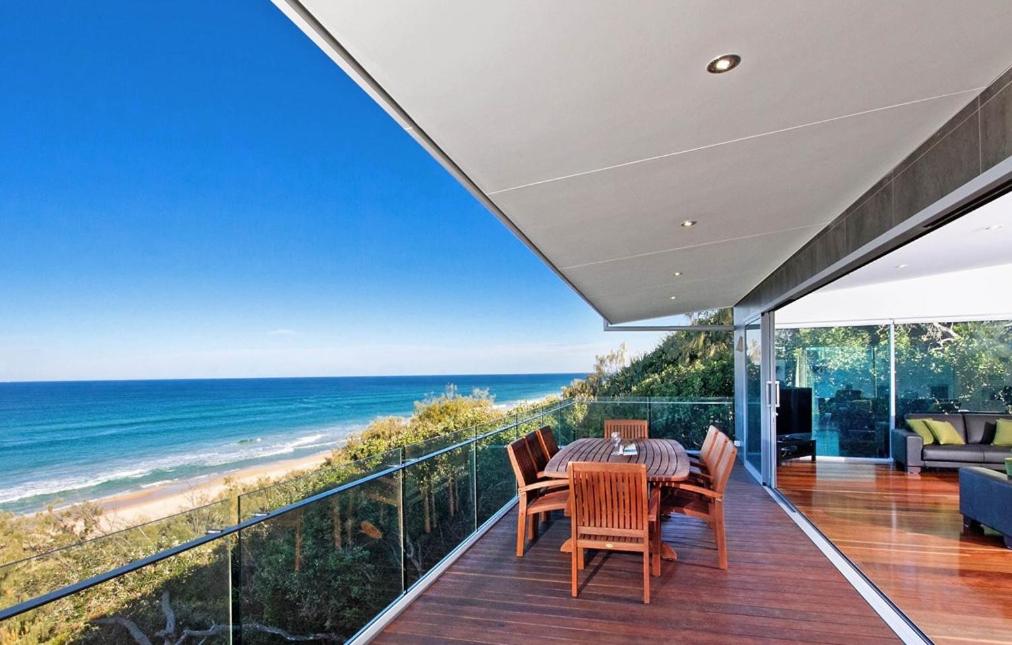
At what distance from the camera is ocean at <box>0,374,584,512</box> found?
22.6 metres

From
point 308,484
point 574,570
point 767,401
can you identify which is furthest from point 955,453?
point 308,484

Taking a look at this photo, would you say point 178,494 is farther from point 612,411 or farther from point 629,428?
point 629,428

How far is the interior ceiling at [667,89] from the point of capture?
1.52 metres

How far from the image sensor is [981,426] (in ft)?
24.0

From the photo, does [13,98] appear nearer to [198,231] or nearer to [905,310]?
[198,231]

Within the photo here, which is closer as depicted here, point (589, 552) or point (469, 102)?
point (469, 102)

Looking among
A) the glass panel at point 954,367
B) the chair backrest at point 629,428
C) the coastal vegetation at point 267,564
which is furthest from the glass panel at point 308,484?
the glass panel at point 954,367

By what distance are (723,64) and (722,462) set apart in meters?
3.12

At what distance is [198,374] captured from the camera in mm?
28438

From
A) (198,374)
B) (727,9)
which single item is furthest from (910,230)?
(198,374)

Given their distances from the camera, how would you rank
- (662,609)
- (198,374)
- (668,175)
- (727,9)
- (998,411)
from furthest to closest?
(198,374) → (998,411) → (662,609) → (668,175) → (727,9)

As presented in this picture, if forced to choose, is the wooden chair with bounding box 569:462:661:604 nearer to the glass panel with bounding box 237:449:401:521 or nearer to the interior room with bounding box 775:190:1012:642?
the glass panel with bounding box 237:449:401:521

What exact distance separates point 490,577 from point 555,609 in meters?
0.65

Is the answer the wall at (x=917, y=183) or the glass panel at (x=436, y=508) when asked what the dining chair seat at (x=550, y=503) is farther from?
the wall at (x=917, y=183)
